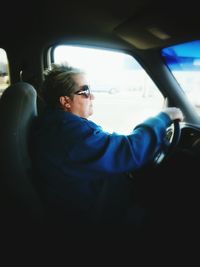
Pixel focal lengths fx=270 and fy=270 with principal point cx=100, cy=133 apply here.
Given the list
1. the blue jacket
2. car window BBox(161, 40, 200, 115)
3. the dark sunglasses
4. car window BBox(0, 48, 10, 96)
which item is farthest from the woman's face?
car window BBox(161, 40, 200, 115)

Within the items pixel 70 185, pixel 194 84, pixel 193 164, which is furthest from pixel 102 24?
pixel 70 185

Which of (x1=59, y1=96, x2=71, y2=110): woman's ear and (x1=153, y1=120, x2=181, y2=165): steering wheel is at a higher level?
(x1=59, y1=96, x2=71, y2=110): woman's ear

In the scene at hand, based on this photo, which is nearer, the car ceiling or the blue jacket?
the blue jacket

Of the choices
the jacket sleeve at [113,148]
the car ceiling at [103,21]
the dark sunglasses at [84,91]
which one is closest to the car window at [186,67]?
the car ceiling at [103,21]

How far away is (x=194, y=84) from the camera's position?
8.21ft

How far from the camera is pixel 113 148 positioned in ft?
3.73

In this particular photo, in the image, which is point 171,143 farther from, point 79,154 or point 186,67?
point 186,67

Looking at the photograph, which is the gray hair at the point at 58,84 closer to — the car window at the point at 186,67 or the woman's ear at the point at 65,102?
the woman's ear at the point at 65,102

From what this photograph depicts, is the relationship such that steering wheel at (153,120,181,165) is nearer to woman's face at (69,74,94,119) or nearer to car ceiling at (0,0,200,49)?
woman's face at (69,74,94,119)

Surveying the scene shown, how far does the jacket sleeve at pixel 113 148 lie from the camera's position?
1123mm

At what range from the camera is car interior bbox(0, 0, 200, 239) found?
1.28 metres

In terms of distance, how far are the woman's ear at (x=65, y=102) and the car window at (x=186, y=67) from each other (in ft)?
4.36

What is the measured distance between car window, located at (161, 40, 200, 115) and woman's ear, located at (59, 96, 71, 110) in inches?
52.3

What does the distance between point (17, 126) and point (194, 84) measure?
1.83 meters
